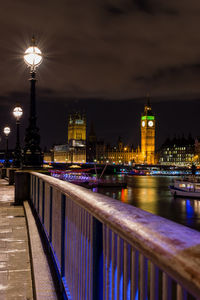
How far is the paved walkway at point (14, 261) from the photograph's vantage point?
11.1 feet

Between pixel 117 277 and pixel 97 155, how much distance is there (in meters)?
161

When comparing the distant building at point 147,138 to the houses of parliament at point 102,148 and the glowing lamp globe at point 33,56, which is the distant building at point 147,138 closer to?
the houses of parliament at point 102,148

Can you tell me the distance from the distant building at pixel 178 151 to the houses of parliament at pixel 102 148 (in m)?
10.1

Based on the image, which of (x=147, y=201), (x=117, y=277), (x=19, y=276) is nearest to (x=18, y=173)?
(x=19, y=276)

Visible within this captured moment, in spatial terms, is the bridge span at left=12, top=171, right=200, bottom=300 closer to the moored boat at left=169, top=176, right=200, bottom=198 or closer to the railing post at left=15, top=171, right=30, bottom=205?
the railing post at left=15, top=171, right=30, bottom=205

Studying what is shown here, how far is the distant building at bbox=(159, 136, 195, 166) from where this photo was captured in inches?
6230

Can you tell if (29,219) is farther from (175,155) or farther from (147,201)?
(175,155)

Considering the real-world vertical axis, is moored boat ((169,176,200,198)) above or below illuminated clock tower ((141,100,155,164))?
below

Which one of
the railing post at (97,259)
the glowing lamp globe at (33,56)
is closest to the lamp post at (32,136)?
the glowing lamp globe at (33,56)

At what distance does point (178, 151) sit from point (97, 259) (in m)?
166

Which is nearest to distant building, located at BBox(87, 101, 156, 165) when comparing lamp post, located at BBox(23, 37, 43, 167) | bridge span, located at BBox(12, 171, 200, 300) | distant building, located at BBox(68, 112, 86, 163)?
distant building, located at BBox(68, 112, 86, 163)

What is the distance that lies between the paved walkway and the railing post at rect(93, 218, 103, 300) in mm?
1556

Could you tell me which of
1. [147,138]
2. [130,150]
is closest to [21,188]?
[147,138]

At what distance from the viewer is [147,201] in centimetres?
4225
